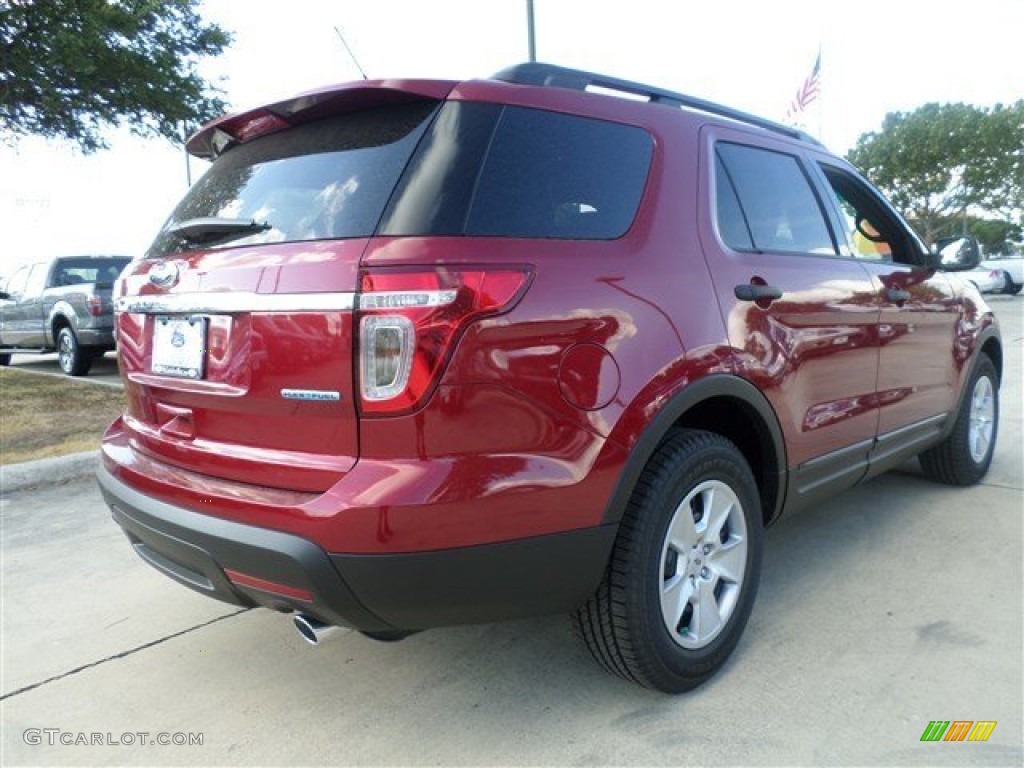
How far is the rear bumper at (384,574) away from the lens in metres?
1.81

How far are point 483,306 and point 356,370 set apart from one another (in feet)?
1.10

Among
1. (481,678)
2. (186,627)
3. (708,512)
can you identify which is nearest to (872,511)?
(708,512)

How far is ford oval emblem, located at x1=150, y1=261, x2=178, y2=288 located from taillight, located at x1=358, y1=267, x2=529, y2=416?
30.6 inches

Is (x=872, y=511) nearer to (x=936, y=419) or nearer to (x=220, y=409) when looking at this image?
(x=936, y=419)

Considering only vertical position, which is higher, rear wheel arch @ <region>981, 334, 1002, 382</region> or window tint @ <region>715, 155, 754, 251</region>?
window tint @ <region>715, 155, 754, 251</region>

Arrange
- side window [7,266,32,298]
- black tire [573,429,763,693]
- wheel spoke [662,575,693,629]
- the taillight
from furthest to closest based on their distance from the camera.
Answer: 1. side window [7,266,32,298]
2. wheel spoke [662,575,693,629]
3. black tire [573,429,763,693]
4. the taillight

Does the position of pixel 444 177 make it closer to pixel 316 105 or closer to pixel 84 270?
pixel 316 105

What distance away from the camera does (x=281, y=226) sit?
211 centimetres

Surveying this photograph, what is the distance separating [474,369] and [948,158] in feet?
129

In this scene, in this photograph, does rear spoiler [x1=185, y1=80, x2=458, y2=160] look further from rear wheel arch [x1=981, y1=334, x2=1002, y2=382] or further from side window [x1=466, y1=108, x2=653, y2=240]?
rear wheel arch [x1=981, y1=334, x2=1002, y2=382]

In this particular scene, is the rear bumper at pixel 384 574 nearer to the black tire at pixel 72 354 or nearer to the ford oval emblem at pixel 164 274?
the ford oval emblem at pixel 164 274

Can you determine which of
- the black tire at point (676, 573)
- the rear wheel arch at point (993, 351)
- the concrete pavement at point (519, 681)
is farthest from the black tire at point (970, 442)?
the black tire at point (676, 573)

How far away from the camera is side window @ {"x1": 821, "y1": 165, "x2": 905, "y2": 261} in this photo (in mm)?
3443

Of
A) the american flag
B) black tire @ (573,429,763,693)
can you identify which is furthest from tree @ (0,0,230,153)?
the american flag
